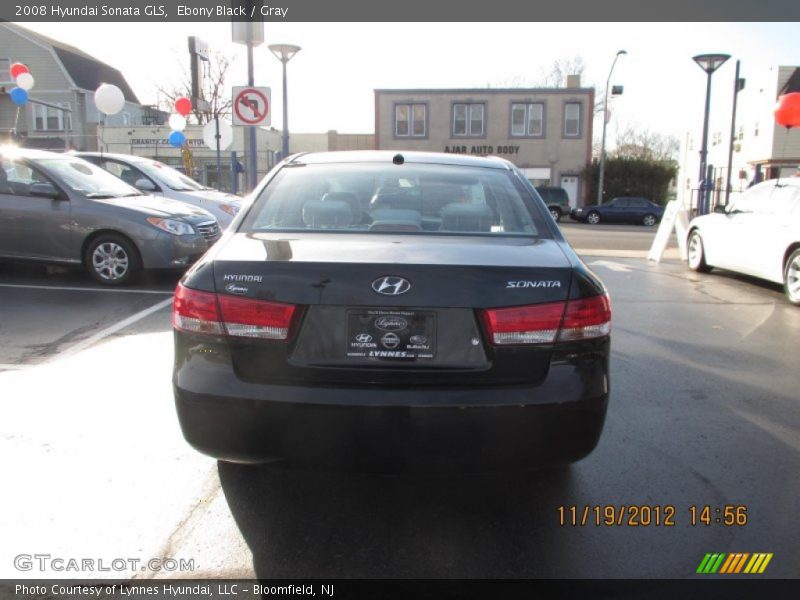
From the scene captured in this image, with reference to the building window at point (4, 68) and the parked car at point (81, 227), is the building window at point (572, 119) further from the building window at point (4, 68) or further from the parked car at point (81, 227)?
the parked car at point (81, 227)

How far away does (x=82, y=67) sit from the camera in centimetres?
4509

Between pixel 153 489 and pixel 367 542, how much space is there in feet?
3.72

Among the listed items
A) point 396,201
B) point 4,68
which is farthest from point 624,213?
point 4,68

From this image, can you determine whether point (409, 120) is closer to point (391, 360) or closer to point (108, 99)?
point (108, 99)

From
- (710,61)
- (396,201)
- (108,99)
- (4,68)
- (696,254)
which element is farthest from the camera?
(4,68)

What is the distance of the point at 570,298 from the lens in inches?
106

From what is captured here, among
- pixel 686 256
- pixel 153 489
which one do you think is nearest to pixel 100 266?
pixel 153 489

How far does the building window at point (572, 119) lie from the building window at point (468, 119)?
4.77 meters

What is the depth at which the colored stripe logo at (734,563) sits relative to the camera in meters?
2.75

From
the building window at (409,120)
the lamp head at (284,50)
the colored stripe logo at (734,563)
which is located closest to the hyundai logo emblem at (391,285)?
the colored stripe logo at (734,563)

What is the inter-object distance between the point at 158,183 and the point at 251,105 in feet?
6.71

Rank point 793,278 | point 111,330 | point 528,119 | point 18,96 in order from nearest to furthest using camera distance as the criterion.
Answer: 1. point 111,330
2. point 793,278
3. point 18,96
4. point 528,119

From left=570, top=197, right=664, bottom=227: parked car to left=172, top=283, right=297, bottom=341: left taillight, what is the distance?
32.3 metres

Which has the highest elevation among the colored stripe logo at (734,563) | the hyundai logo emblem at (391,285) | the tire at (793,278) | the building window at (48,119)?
the building window at (48,119)
